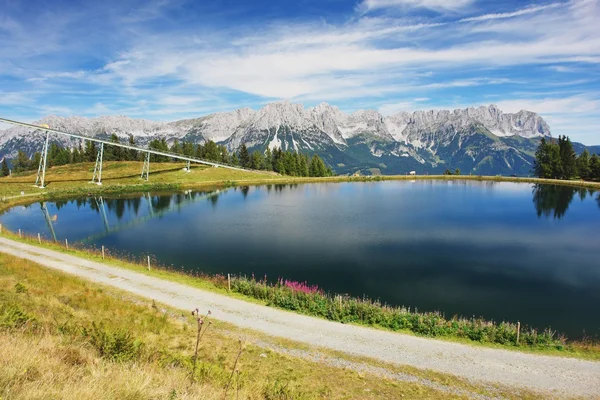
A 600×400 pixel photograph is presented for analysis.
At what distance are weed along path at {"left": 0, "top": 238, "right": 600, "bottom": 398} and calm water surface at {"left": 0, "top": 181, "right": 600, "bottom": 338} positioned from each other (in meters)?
8.15

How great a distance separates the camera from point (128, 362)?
13.7 m

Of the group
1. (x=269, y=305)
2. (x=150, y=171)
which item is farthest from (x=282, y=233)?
(x=150, y=171)

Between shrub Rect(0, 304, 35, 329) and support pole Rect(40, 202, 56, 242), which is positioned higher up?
shrub Rect(0, 304, 35, 329)

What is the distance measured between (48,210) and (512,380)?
101 metres

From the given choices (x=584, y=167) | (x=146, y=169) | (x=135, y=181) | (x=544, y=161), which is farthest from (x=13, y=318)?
(x=544, y=161)

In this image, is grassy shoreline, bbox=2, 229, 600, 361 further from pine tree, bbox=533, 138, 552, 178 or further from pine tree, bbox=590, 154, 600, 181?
pine tree, bbox=533, 138, 552, 178

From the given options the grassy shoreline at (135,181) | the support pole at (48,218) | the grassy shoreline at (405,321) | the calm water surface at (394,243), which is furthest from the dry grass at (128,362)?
the grassy shoreline at (135,181)

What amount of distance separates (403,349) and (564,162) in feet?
542

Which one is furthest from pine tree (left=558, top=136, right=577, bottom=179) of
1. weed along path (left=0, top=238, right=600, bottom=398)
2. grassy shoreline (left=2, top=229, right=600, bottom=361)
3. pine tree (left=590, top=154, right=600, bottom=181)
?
weed along path (left=0, top=238, right=600, bottom=398)

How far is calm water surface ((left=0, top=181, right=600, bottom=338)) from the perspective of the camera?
34.8 metres

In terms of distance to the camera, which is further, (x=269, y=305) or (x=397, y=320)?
(x=269, y=305)

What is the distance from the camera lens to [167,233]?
61.8 m

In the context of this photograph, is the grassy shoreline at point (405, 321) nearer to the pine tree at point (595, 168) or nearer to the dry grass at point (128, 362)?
the dry grass at point (128, 362)

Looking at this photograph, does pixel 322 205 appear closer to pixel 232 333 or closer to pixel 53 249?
pixel 53 249
